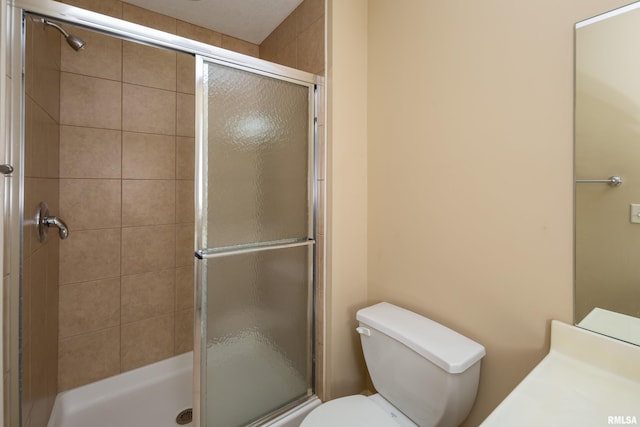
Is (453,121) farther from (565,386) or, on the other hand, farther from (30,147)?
(30,147)

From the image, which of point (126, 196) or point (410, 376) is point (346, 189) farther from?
point (126, 196)

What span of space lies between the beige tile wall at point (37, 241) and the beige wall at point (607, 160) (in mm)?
1767

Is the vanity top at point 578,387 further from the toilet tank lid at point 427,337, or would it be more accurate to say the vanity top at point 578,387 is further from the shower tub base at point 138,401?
the shower tub base at point 138,401

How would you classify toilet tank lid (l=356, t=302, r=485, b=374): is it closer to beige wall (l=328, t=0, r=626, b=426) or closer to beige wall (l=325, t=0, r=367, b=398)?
beige wall (l=328, t=0, r=626, b=426)

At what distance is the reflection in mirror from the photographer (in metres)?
0.77

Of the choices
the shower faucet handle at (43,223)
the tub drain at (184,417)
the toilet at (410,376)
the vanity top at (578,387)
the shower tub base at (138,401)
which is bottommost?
the tub drain at (184,417)

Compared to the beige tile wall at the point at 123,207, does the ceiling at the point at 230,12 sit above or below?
above

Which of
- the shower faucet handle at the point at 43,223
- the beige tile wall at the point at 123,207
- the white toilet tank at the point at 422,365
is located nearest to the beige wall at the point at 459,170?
the white toilet tank at the point at 422,365

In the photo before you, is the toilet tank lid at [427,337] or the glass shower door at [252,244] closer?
the toilet tank lid at [427,337]

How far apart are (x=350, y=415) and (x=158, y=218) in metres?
1.55

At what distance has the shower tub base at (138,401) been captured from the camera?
1.48 metres

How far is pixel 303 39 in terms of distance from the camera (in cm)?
156

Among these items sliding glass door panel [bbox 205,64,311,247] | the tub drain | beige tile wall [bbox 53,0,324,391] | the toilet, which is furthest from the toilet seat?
beige tile wall [bbox 53,0,324,391]

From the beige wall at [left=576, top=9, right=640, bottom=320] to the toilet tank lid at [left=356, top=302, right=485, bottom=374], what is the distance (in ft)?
1.19
